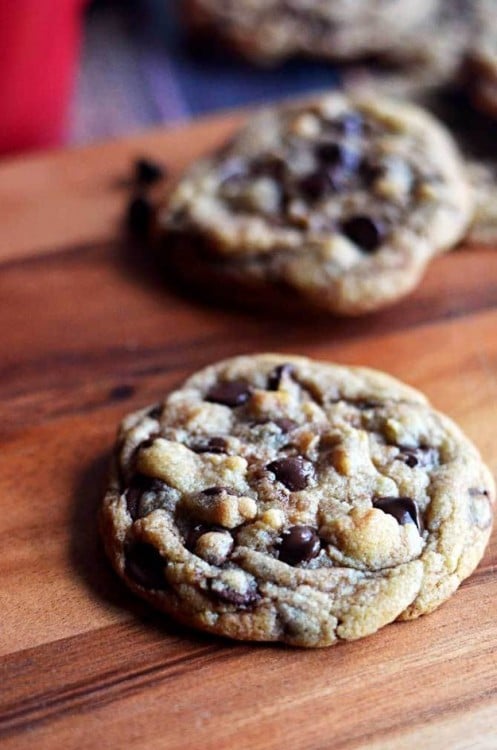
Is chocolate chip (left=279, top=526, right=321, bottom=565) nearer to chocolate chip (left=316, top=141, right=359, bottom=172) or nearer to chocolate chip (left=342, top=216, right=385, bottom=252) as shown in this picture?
chocolate chip (left=342, top=216, right=385, bottom=252)

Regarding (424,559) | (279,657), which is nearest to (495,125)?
(424,559)

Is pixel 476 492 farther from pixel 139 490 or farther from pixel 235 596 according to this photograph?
pixel 139 490

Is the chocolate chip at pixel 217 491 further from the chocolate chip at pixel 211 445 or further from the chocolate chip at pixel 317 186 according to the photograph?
the chocolate chip at pixel 317 186

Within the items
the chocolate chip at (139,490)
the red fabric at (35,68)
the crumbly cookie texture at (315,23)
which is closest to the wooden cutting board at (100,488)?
the chocolate chip at (139,490)

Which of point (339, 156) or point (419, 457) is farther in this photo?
point (339, 156)

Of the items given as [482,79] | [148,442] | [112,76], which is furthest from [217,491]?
[112,76]

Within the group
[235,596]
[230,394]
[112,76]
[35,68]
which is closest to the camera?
[235,596]
